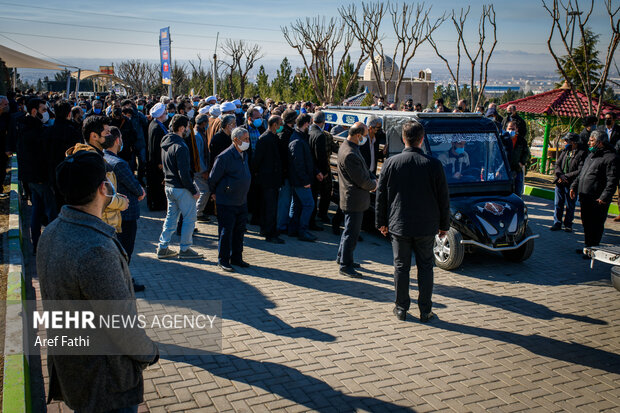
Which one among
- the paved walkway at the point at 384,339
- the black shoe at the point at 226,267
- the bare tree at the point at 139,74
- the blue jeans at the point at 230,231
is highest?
the bare tree at the point at 139,74

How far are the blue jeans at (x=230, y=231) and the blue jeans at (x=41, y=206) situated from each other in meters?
2.32

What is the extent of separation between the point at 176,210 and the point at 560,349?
5075mm

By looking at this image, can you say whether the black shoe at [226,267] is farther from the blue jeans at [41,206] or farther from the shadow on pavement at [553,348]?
the shadow on pavement at [553,348]

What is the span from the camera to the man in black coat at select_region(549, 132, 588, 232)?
9.34 m

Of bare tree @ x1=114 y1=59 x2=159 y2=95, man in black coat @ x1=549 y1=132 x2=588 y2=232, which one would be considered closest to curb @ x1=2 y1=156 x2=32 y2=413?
man in black coat @ x1=549 y1=132 x2=588 y2=232

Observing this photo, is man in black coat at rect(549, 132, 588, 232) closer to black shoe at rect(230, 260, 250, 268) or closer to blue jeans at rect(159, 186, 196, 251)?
black shoe at rect(230, 260, 250, 268)

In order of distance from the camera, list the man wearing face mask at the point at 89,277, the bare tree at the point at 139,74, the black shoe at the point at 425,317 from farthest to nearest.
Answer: the bare tree at the point at 139,74, the black shoe at the point at 425,317, the man wearing face mask at the point at 89,277

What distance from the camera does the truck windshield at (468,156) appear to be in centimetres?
830

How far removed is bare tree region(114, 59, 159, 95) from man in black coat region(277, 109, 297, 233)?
69.0 m

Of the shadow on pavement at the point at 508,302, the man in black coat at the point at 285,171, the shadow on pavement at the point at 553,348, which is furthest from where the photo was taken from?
the man in black coat at the point at 285,171

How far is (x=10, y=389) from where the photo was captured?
4020 millimetres

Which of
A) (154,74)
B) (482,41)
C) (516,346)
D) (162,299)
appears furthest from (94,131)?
(154,74)

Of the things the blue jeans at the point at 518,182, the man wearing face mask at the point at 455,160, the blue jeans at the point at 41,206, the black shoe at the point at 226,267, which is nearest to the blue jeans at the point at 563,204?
the blue jeans at the point at 518,182

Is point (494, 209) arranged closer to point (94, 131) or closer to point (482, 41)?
point (94, 131)
